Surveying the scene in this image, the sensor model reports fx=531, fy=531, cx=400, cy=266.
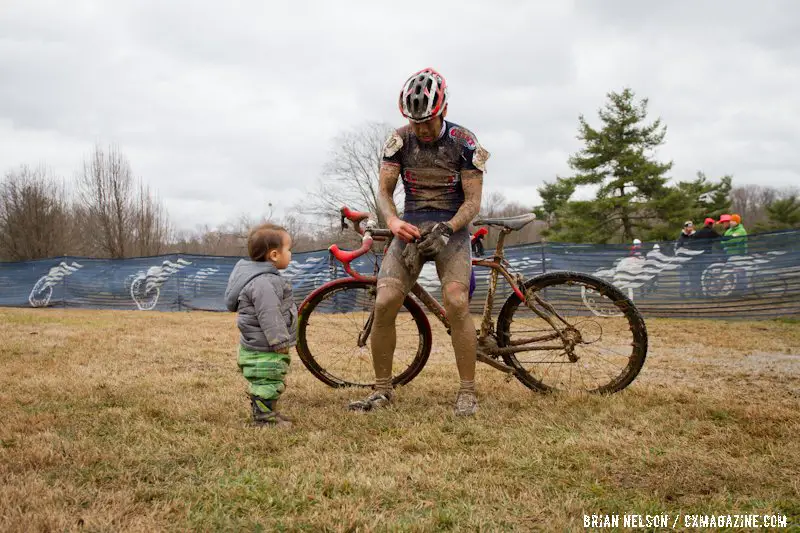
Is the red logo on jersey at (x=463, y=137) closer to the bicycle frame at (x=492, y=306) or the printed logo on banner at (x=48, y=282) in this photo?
the bicycle frame at (x=492, y=306)

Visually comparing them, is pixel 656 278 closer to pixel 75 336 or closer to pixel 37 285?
pixel 75 336

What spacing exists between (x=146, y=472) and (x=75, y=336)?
18.9ft

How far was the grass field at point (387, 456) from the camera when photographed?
190 cm

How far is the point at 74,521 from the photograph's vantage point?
1.80m

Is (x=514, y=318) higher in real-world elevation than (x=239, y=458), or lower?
higher

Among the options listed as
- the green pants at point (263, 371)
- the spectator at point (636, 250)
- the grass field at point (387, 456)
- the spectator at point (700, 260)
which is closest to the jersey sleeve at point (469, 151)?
the grass field at point (387, 456)

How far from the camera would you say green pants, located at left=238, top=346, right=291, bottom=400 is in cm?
301

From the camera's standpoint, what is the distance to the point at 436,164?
11.5ft

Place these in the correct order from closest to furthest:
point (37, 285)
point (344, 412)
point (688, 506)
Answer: point (688, 506)
point (344, 412)
point (37, 285)

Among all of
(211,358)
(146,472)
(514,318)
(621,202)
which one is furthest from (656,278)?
(621,202)

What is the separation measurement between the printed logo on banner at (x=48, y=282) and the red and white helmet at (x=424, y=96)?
16.5 m

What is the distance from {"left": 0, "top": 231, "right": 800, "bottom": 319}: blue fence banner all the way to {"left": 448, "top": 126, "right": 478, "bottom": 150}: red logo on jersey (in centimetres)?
114

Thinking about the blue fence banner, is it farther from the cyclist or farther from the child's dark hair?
the child's dark hair

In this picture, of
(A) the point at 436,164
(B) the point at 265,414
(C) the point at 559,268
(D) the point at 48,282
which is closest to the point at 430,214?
(A) the point at 436,164
